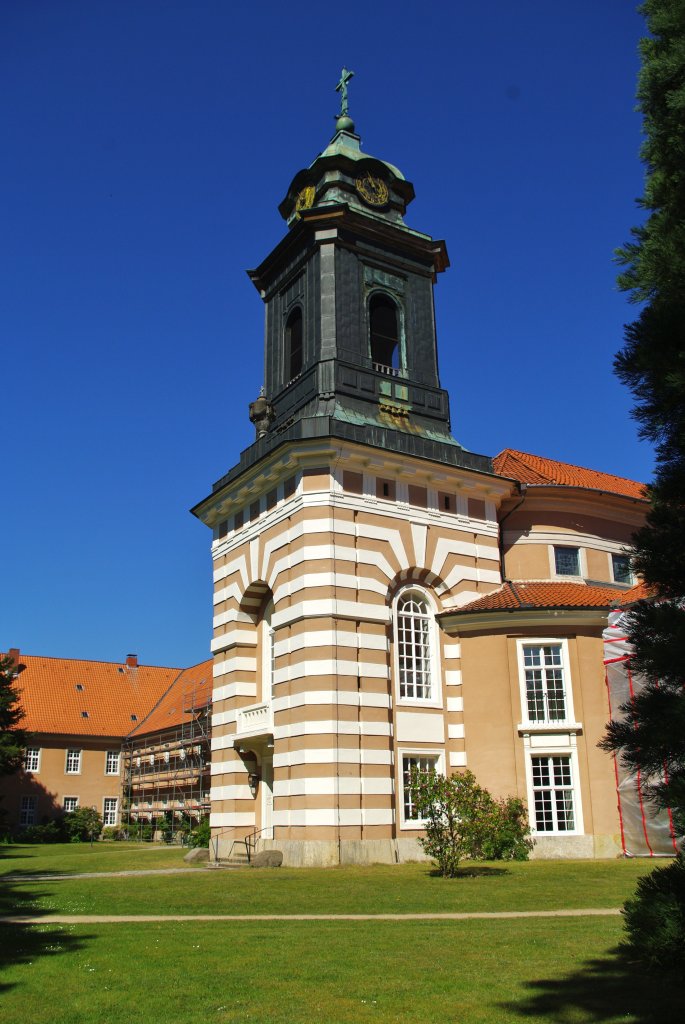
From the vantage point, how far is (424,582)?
28.8 metres

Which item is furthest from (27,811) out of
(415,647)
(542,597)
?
(542,597)

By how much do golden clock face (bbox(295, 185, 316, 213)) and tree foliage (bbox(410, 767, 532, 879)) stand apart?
21452 millimetres

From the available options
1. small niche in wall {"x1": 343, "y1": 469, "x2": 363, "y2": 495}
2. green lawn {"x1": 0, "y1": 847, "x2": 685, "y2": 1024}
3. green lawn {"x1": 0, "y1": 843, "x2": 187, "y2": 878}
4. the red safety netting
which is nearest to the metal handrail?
green lawn {"x1": 0, "y1": 843, "x2": 187, "y2": 878}

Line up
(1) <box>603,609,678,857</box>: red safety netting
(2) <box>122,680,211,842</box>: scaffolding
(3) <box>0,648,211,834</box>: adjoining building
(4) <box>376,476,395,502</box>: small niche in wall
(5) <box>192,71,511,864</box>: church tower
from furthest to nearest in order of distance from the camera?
(3) <box>0,648,211,834</box>: adjoining building → (2) <box>122,680,211,842</box>: scaffolding → (4) <box>376,476,395,502</box>: small niche in wall → (5) <box>192,71,511,864</box>: church tower → (1) <box>603,609,678,857</box>: red safety netting

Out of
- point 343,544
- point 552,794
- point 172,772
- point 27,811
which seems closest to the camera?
point 552,794

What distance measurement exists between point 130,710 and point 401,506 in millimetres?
41625

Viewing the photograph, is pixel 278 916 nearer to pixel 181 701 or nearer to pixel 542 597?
pixel 542 597

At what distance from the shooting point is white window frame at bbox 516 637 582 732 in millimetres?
26016

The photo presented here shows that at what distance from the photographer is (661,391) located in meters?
8.12

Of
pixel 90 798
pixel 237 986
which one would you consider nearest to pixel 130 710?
pixel 90 798

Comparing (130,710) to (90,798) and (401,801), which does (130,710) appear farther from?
(401,801)

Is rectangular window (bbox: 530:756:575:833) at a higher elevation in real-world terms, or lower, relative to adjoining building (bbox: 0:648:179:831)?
lower

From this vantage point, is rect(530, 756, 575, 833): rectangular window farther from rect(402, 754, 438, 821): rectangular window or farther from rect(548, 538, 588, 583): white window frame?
rect(548, 538, 588, 583): white window frame

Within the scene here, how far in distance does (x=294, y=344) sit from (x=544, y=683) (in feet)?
50.3
